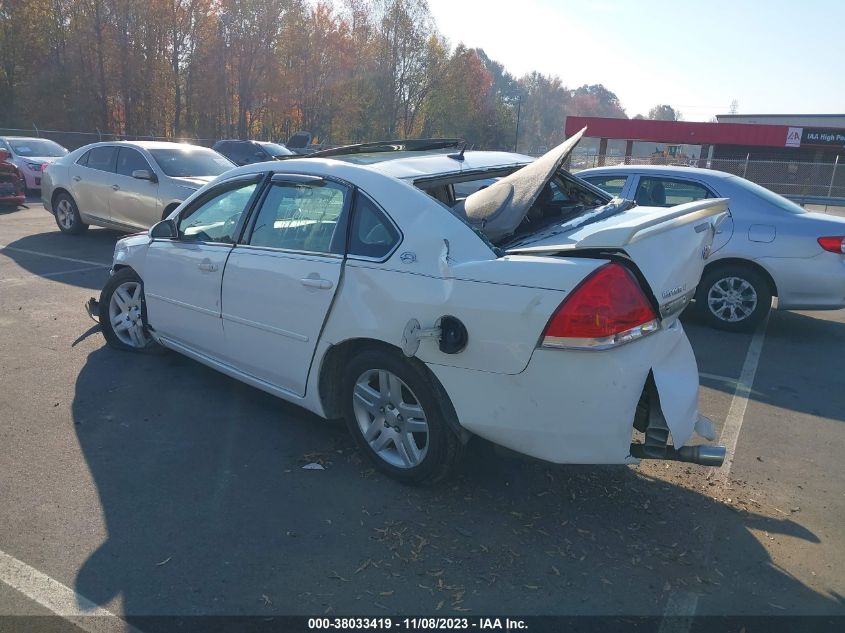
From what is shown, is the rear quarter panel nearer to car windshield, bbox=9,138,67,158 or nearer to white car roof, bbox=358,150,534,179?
white car roof, bbox=358,150,534,179

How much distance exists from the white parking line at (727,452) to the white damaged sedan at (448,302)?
46cm

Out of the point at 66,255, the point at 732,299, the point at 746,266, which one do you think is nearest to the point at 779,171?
the point at 746,266

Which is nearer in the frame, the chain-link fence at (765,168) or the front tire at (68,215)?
the front tire at (68,215)

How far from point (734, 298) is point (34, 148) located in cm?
1906

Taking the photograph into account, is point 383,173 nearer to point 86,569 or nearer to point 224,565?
point 224,565

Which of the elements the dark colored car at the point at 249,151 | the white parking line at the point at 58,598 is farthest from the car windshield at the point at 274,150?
the white parking line at the point at 58,598

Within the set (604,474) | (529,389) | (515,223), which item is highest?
(515,223)

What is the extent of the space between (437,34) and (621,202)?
5494 centimetres

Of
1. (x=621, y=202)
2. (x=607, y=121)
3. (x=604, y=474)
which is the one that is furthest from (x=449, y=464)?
(x=607, y=121)

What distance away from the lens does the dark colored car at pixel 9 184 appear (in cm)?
1508

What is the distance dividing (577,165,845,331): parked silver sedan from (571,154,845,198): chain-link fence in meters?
19.8

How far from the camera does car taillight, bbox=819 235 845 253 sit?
22.8 ft

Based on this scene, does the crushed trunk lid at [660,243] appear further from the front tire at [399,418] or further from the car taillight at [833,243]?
the car taillight at [833,243]

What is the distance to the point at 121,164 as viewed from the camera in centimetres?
1119
